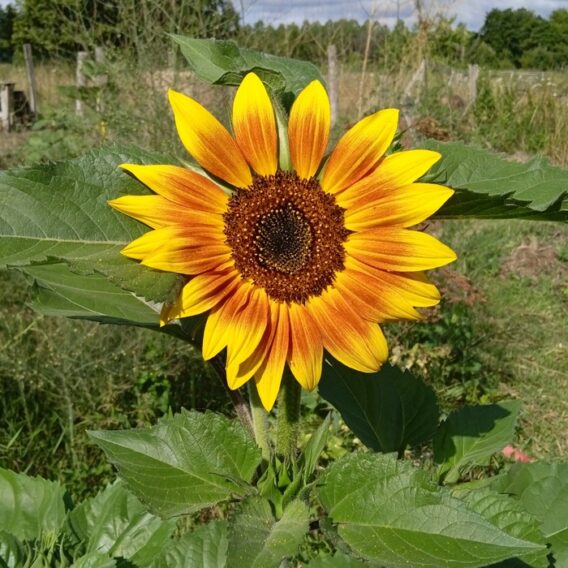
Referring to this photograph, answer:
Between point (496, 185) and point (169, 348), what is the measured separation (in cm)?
215

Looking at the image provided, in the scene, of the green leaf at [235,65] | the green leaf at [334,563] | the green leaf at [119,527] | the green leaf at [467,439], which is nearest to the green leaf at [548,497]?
the green leaf at [467,439]

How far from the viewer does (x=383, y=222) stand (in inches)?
22.3

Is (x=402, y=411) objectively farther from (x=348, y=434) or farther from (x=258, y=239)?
(x=348, y=434)

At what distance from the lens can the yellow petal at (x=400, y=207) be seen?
0.52 meters

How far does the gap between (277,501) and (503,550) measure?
0.58ft

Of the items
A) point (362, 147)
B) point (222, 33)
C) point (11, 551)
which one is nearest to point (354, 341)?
point (362, 147)

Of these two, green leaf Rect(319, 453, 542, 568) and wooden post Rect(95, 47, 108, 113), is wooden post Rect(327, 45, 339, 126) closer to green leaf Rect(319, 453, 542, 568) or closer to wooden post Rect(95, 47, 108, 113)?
wooden post Rect(95, 47, 108, 113)

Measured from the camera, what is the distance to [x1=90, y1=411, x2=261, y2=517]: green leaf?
0.62 meters

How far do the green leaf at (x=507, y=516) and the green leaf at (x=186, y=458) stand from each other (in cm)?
21

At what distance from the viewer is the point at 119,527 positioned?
953 mm

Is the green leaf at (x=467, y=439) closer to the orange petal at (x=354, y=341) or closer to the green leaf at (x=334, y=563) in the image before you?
the green leaf at (x=334, y=563)

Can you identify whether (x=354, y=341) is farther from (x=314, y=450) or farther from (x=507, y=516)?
(x=507, y=516)

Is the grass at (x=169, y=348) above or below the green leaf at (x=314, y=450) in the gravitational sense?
below

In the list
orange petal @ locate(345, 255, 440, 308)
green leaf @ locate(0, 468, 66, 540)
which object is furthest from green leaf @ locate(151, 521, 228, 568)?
orange petal @ locate(345, 255, 440, 308)
